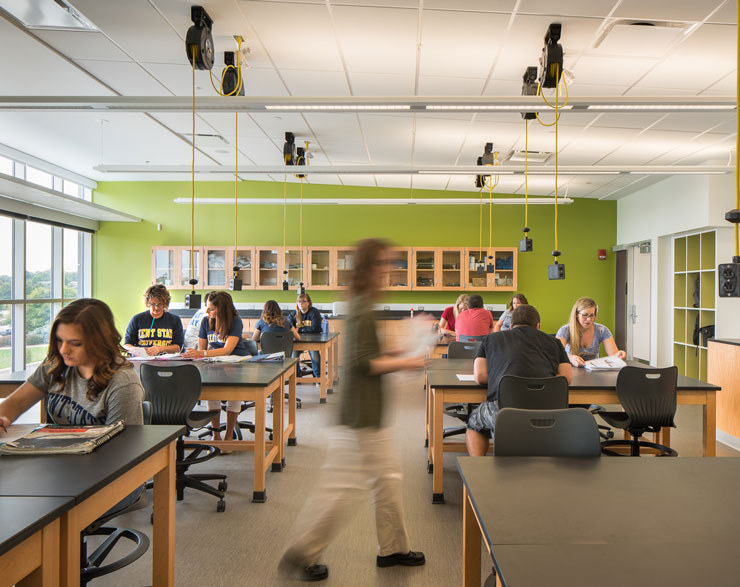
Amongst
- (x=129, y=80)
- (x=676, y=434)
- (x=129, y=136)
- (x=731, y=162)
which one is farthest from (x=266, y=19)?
(x=731, y=162)

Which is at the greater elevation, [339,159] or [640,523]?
[339,159]

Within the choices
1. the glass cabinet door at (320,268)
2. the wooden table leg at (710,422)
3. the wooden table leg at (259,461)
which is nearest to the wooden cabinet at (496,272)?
the glass cabinet door at (320,268)

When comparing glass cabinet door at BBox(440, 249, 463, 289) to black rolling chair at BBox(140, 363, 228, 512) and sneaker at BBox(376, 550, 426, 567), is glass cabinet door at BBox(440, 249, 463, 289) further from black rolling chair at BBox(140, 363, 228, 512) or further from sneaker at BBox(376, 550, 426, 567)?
sneaker at BBox(376, 550, 426, 567)

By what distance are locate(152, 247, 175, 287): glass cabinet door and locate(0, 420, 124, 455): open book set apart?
775cm

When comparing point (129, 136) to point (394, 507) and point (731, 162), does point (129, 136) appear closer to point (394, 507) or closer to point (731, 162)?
point (394, 507)

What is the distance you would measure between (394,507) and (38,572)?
1448 mm

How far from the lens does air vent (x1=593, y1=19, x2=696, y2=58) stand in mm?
3312

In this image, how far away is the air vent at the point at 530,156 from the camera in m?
6.41

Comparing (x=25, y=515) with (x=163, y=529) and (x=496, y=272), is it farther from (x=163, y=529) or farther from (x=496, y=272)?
(x=496, y=272)

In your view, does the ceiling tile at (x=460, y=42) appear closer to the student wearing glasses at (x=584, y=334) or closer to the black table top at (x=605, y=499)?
the student wearing glasses at (x=584, y=334)

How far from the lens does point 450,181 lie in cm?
→ 848

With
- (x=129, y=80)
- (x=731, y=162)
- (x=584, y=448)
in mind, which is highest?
(x=129, y=80)

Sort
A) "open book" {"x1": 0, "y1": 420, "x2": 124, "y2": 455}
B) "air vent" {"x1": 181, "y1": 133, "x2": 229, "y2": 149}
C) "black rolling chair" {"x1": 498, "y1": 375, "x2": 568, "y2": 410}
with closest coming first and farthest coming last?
"open book" {"x1": 0, "y1": 420, "x2": 124, "y2": 455}, "black rolling chair" {"x1": 498, "y1": 375, "x2": 568, "y2": 410}, "air vent" {"x1": 181, "y1": 133, "x2": 229, "y2": 149}

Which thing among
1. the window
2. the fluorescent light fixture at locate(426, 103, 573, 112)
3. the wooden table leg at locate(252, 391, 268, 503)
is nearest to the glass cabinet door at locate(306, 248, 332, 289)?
the window
